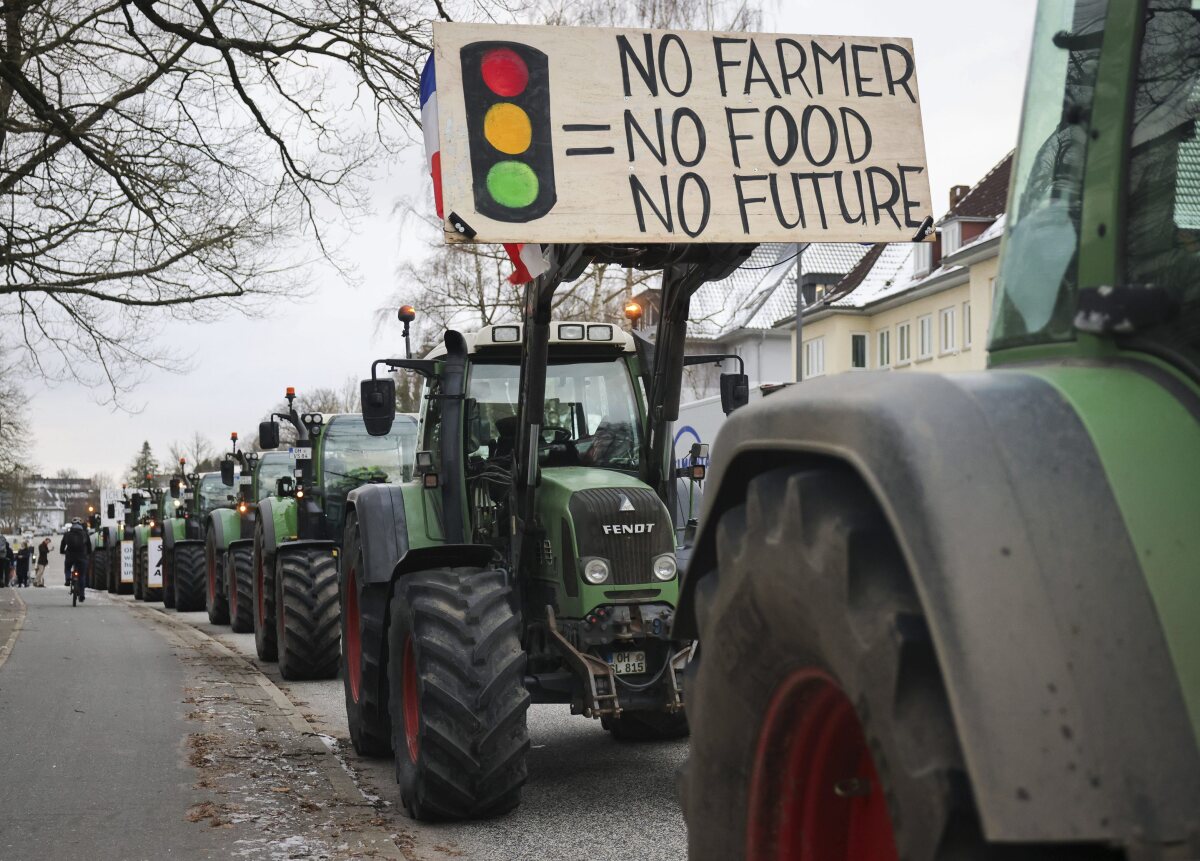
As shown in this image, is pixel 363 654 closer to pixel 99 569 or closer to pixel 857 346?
pixel 99 569

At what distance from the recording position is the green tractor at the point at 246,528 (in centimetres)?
1683

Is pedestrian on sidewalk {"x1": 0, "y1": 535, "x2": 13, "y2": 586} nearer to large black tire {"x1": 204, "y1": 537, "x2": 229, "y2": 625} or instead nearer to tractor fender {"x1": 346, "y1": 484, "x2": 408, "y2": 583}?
large black tire {"x1": 204, "y1": 537, "x2": 229, "y2": 625}

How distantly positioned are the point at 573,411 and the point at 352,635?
211 centimetres

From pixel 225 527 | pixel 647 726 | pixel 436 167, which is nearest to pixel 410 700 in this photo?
pixel 647 726

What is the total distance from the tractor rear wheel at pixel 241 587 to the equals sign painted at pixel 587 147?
12.5 m

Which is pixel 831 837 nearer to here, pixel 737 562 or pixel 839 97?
pixel 737 562

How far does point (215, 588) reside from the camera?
19969mm

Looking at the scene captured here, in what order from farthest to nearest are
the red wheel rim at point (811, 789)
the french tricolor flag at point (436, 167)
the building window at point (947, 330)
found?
the building window at point (947, 330) → the french tricolor flag at point (436, 167) → the red wheel rim at point (811, 789)

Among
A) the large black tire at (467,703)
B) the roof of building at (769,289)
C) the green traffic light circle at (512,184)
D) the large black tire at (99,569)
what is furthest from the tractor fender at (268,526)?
the roof of building at (769,289)

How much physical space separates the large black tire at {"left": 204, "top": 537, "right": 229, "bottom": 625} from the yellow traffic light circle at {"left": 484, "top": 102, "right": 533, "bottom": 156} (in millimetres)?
15960

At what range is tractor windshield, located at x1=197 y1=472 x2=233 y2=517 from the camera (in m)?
24.4

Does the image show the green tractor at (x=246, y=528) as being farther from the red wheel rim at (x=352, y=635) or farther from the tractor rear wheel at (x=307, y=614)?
the red wheel rim at (x=352, y=635)

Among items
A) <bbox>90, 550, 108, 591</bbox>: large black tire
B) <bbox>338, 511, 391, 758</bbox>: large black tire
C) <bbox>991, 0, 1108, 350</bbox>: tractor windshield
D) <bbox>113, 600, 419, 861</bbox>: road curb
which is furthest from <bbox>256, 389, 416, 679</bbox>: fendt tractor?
<bbox>90, 550, 108, 591</bbox>: large black tire

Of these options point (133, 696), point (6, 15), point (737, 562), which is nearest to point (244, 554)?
point (133, 696)
